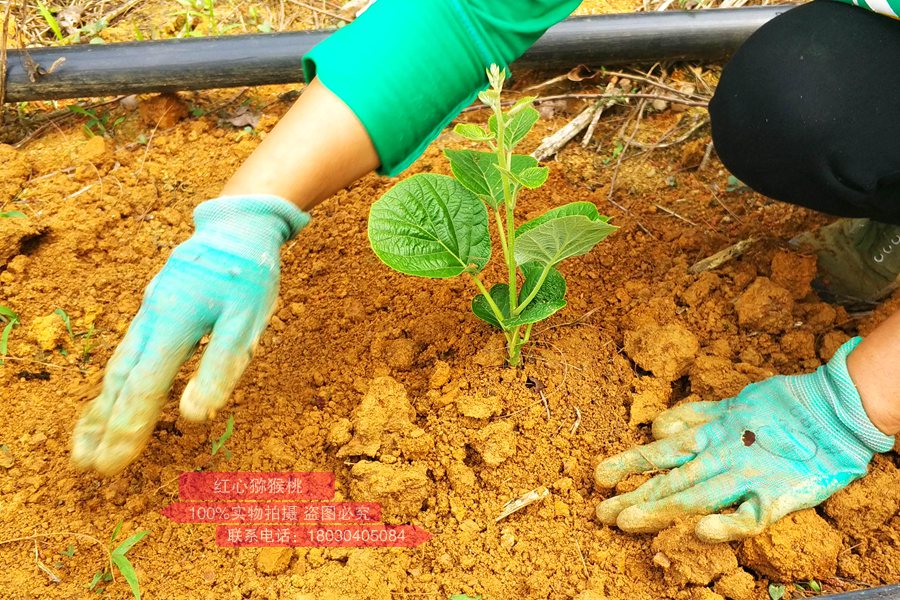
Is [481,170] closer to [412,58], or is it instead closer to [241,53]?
[412,58]

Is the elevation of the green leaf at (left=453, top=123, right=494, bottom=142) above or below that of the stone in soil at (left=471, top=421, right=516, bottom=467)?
above

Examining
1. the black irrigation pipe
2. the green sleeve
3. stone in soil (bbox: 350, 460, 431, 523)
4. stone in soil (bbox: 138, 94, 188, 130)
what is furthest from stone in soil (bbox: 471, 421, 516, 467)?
stone in soil (bbox: 138, 94, 188, 130)

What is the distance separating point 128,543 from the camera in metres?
1.34

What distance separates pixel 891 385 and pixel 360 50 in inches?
43.7

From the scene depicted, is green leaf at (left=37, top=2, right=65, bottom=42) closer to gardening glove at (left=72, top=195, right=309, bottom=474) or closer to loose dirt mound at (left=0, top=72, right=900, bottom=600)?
loose dirt mound at (left=0, top=72, right=900, bottom=600)

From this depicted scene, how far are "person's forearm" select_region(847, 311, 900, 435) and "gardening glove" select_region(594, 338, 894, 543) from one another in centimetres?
2

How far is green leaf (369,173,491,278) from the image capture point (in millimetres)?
1373

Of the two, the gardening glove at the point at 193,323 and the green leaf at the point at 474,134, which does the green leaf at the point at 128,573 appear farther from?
the green leaf at the point at 474,134

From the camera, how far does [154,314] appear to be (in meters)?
1.20

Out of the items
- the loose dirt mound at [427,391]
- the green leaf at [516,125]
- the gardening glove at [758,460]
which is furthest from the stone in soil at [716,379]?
the green leaf at [516,125]

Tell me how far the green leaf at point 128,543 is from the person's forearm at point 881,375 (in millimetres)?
1349

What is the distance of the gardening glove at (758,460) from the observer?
4.28ft

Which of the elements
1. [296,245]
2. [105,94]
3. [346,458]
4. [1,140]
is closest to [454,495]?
[346,458]

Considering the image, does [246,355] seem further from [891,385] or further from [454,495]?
[891,385]
